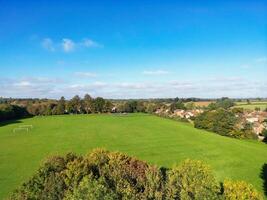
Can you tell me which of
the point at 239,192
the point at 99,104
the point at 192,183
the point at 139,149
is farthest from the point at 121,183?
the point at 99,104

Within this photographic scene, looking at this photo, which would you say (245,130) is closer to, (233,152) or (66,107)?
(233,152)

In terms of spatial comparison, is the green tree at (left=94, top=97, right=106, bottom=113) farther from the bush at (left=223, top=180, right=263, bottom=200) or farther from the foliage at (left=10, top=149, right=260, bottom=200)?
the bush at (left=223, top=180, right=263, bottom=200)

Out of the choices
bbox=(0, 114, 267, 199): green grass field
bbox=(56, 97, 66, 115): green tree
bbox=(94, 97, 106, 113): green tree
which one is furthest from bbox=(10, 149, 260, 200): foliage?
bbox=(94, 97, 106, 113): green tree

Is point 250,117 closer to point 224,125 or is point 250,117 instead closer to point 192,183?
point 224,125

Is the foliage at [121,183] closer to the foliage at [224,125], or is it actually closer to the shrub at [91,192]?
the shrub at [91,192]

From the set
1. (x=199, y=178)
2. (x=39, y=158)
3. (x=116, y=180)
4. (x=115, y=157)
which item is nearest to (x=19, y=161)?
(x=39, y=158)

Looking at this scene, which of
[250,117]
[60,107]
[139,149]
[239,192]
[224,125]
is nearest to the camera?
[239,192]

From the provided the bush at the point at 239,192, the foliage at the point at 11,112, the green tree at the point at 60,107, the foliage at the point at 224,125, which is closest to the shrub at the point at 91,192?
the bush at the point at 239,192

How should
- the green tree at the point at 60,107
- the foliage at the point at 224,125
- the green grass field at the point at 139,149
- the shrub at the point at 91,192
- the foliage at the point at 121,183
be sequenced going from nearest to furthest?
the shrub at the point at 91,192 < the foliage at the point at 121,183 < the green grass field at the point at 139,149 < the foliage at the point at 224,125 < the green tree at the point at 60,107
